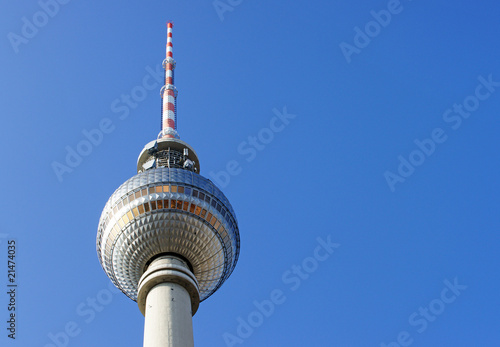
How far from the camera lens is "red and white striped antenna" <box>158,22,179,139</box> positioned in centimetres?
5231

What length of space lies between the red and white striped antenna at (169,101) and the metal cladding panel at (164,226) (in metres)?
8.81

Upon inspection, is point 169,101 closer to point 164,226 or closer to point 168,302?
point 164,226

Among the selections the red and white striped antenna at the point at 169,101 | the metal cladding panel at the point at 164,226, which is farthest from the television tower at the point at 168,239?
the red and white striped antenna at the point at 169,101

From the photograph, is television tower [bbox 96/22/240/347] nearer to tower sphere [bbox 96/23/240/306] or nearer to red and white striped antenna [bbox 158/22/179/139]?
tower sphere [bbox 96/23/240/306]

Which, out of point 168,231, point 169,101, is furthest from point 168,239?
point 169,101

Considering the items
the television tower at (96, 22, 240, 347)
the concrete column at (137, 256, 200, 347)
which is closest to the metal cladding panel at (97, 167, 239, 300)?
the television tower at (96, 22, 240, 347)

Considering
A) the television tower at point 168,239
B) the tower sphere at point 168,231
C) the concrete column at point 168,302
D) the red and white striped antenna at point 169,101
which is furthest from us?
the red and white striped antenna at point 169,101

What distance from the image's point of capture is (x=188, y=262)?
42.3m

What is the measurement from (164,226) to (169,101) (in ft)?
57.5

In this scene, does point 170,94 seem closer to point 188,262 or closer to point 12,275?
point 188,262

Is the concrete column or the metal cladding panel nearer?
the concrete column

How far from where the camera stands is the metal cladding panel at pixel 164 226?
41.5 metres

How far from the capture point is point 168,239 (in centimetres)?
4125

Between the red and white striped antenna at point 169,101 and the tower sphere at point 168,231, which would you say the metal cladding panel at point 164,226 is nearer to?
the tower sphere at point 168,231
